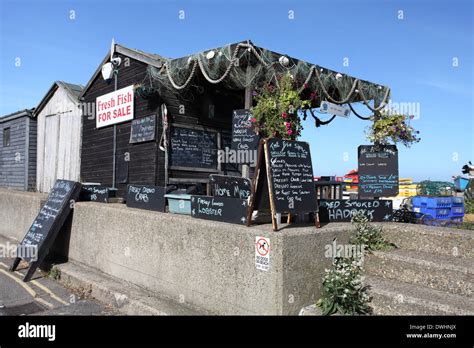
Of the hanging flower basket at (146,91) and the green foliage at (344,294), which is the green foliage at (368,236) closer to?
the green foliage at (344,294)

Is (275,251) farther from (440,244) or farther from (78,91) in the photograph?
(78,91)

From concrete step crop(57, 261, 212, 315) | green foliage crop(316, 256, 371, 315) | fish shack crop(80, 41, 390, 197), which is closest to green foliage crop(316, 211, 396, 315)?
green foliage crop(316, 256, 371, 315)

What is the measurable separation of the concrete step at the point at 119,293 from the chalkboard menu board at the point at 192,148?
307 cm

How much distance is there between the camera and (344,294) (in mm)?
3861

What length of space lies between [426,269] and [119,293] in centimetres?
392

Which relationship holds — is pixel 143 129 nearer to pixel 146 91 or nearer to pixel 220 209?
pixel 146 91

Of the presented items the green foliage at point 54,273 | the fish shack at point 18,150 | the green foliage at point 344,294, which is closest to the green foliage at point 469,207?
the green foliage at point 344,294

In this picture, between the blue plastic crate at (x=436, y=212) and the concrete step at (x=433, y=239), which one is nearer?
the concrete step at (x=433, y=239)

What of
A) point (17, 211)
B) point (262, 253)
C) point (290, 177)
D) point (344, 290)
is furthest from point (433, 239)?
point (17, 211)

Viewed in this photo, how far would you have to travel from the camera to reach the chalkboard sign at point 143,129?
860 cm

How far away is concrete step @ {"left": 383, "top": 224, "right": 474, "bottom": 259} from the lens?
467cm

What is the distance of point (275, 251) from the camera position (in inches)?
153
